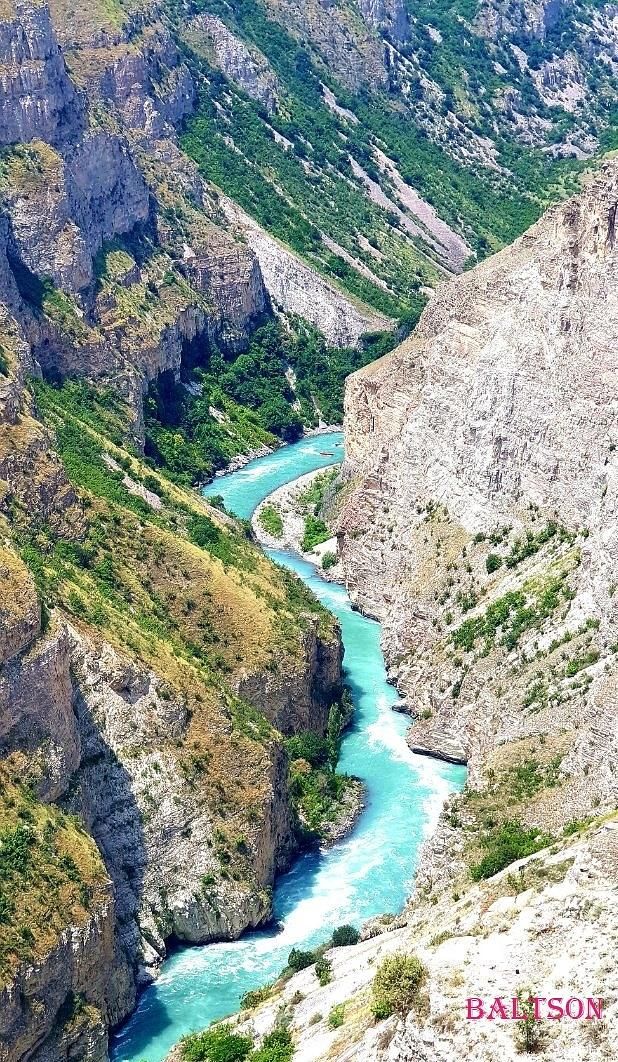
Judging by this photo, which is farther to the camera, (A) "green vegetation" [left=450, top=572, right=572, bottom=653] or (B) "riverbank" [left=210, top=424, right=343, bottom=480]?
(B) "riverbank" [left=210, top=424, right=343, bottom=480]

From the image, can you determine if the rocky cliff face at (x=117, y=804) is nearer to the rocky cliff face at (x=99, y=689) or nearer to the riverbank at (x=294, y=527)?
the rocky cliff face at (x=99, y=689)

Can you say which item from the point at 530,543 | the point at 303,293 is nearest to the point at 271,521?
the point at 530,543

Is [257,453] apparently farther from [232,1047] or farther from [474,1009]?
[474,1009]

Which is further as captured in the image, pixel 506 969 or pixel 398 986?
pixel 398 986

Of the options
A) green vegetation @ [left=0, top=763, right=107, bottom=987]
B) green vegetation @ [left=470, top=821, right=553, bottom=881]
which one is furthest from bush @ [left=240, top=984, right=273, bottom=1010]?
green vegetation @ [left=470, top=821, right=553, bottom=881]

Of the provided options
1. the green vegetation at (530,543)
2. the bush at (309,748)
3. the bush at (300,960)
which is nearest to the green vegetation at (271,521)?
the green vegetation at (530,543)

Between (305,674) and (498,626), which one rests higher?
(305,674)

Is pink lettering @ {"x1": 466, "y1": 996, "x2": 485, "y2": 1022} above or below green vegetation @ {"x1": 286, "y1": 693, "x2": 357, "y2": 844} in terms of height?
above

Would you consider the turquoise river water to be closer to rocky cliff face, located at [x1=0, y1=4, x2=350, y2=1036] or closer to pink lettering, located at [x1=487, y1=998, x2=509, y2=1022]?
rocky cliff face, located at [x1=0, y1=4, x2=350, y2=1036]
